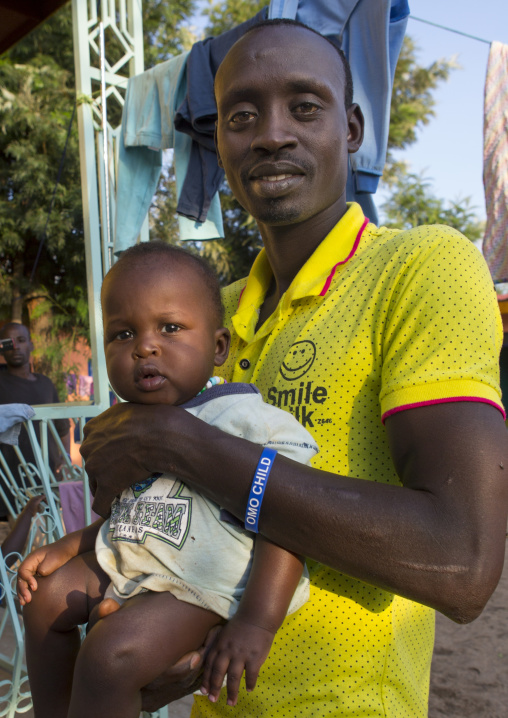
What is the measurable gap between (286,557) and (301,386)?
1.15 feet

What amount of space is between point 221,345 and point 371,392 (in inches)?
20.2

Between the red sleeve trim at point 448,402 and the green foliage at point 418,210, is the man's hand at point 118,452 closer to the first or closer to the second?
the red sleeve trim at point 448,402

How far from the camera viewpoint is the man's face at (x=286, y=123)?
1457mm

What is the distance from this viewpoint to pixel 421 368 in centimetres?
105

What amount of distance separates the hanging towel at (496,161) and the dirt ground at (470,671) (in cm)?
266

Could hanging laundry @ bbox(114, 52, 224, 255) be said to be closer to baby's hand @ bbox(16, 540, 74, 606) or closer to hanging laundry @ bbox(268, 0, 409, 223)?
hanging laundry @ bbox(268, 0, 409, 223)

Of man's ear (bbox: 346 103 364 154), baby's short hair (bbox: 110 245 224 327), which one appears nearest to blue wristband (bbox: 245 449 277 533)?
baby's short hair (bbox: 110 245 224 327)

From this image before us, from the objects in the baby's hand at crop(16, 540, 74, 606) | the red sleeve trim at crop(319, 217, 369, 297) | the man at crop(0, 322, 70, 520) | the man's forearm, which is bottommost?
the man at crop(0, 322, 70, 520)

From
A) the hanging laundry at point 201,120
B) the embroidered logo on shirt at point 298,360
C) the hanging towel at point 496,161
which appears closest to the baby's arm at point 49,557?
the embroidered logo on shirt at point 298,360

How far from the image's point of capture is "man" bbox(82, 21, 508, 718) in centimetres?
100

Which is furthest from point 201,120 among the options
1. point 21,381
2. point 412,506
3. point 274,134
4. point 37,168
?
point 37,168

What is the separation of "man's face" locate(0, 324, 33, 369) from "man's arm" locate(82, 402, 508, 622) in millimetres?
5869

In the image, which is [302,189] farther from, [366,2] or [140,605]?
[366,2]

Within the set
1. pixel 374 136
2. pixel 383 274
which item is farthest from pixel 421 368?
pixel 374 136
